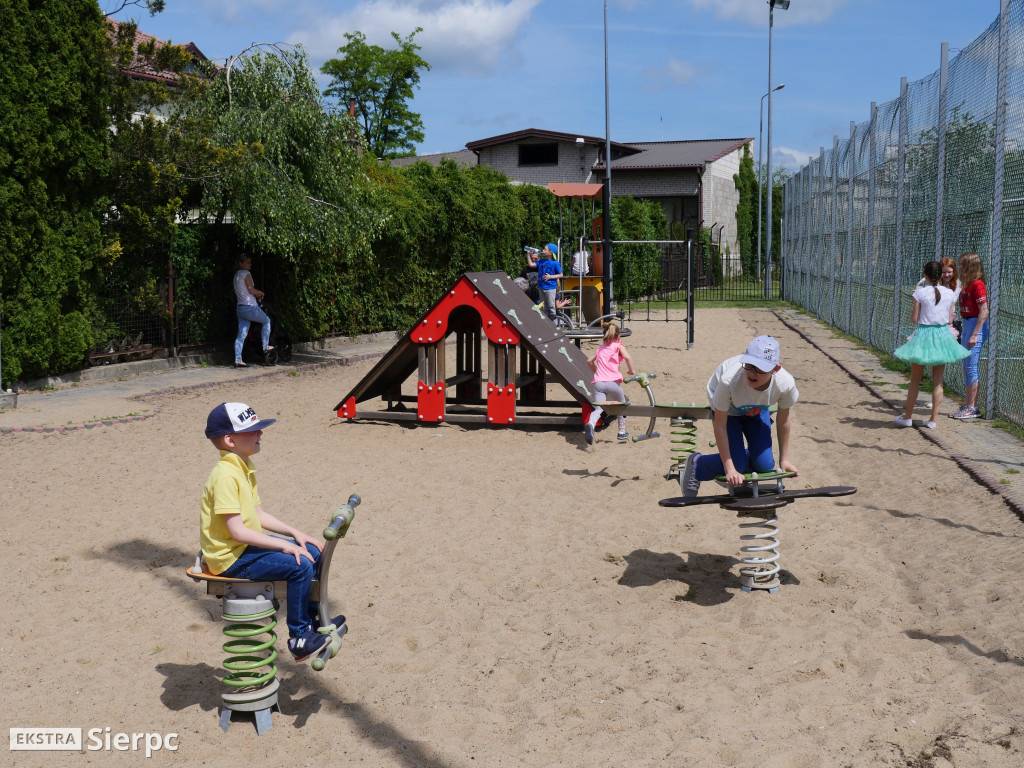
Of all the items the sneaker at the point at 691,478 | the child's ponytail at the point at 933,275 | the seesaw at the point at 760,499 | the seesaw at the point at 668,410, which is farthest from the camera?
the child's ponytail at the point at 933,275

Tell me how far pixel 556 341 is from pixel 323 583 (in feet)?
24.1

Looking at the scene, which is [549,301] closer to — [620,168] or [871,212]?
[871,212]

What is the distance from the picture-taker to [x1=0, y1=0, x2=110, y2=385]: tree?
40.5 feet

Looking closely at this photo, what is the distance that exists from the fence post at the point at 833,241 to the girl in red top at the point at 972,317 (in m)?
11.4

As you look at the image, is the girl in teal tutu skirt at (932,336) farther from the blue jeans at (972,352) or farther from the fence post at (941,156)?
the fence post at (941,156)

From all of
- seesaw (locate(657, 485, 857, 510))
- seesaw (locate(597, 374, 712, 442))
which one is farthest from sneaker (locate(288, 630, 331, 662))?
seesaw (locate(597, 374, 712, 442))

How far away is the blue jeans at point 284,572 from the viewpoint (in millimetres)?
4066

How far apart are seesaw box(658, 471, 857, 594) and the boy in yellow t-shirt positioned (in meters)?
2.05

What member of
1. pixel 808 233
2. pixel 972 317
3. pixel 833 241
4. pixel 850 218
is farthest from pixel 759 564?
pixel 808 233

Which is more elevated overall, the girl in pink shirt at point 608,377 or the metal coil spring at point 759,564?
the girl in pink shirt at point 608,377

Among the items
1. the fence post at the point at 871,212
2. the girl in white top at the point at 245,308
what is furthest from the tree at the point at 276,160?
the fence post at the point at 871,212

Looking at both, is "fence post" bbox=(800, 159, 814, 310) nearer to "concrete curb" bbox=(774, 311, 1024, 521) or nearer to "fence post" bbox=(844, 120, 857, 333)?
"fence post" bbox=(844, 120, 857, 333)

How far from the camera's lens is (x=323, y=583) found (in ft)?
13.9

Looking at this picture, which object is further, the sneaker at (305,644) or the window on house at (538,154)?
the window on house at (538,154)
